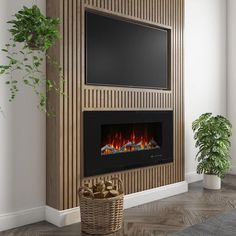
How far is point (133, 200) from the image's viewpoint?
3.46 m

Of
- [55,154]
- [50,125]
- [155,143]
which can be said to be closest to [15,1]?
[50,125]

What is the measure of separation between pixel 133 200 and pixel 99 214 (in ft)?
2.75

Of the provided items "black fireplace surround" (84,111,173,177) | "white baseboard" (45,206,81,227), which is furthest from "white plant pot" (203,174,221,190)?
"white baseboard" (45,206,81,227)

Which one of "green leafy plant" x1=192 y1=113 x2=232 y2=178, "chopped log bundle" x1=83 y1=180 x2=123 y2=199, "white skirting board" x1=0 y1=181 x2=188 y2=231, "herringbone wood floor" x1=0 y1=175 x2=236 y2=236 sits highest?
"green leafy plant" x1=192 y1=113 x2=232 y2=178

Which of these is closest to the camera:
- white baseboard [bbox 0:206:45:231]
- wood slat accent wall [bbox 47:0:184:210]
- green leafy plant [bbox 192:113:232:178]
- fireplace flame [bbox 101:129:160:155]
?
white baseboard [bbox 0:206:45:231]

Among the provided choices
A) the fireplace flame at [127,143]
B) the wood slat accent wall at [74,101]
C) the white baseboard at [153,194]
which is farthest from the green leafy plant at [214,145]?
the wood slat accent wall at [74,101]

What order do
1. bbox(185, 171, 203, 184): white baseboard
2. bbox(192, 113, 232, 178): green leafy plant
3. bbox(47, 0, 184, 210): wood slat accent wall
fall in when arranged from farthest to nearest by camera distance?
bbox(185, 171, 203, 184): white baseboard → bbox(192, 113, 232, 178): green leafy plant → bbox(47, 0, 184, 210): wood slat accent wall

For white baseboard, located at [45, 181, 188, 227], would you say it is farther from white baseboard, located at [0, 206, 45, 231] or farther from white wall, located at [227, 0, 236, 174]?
white wall, located at [227, 0, 236, 174]

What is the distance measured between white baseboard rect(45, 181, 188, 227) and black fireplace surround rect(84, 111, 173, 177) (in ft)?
1.02

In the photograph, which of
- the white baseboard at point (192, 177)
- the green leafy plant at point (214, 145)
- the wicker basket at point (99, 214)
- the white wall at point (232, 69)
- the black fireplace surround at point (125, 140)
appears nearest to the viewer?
the wicker basket at point (99, 214)

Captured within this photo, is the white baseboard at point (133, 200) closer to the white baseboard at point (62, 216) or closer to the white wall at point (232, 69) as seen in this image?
the white baseboard at point (62, 216)

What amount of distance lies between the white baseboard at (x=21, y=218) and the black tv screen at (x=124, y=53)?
4.21 ft

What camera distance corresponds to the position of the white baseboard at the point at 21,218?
9.18 feet

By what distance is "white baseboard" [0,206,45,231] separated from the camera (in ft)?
9.18
